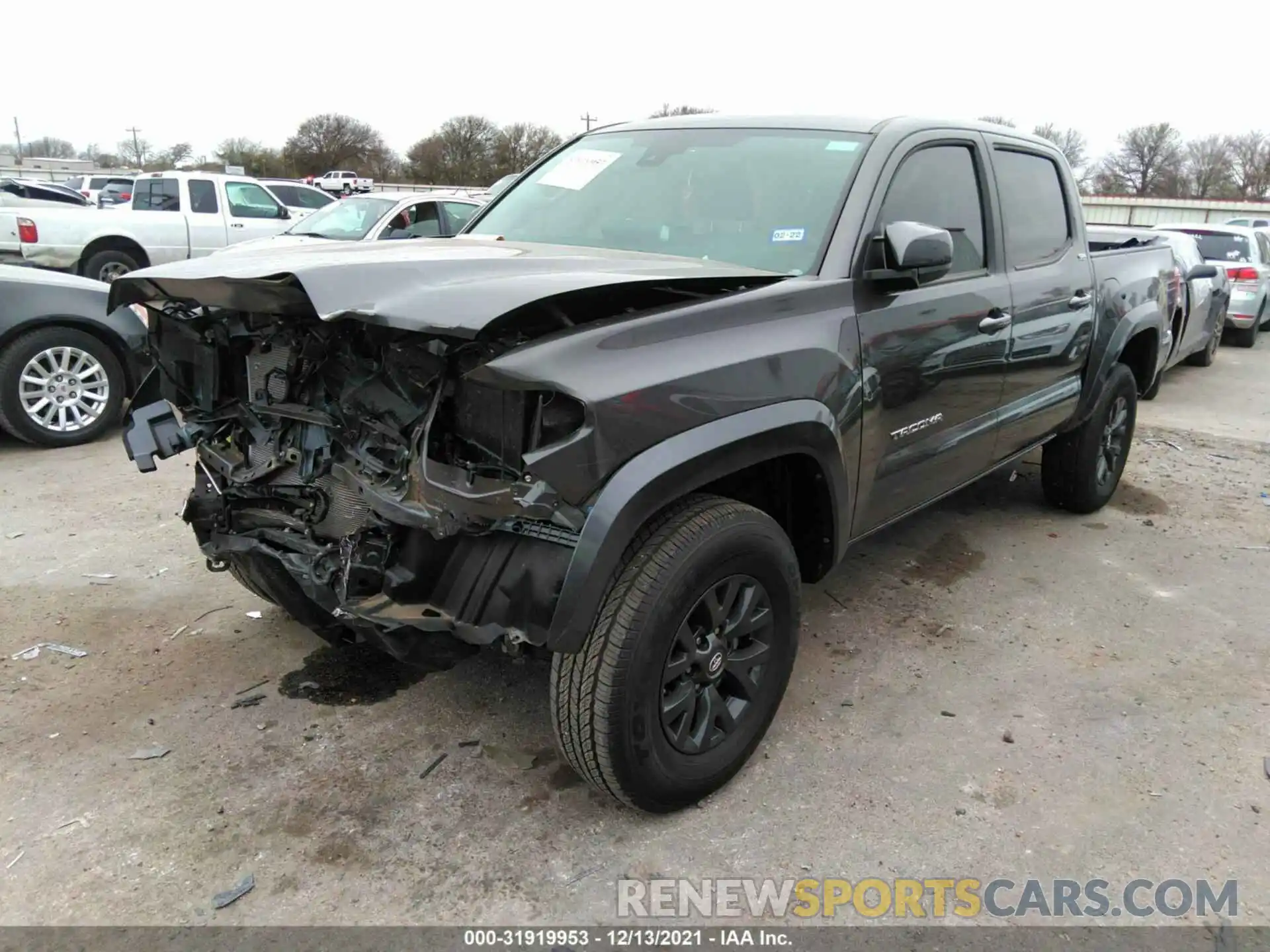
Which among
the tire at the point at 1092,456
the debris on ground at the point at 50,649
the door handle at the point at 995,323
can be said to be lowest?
the debris on ground at the point at 50,649

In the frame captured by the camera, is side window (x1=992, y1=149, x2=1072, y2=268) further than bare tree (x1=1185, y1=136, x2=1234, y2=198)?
No

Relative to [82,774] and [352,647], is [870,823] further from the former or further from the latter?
[82,774]

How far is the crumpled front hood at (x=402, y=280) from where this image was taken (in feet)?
6.92

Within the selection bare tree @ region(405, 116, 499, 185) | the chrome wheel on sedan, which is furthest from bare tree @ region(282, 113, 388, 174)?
the chrome wheel on sedan

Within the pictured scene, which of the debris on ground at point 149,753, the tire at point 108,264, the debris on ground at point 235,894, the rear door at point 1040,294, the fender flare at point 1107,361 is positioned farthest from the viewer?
the tire at point 108,264

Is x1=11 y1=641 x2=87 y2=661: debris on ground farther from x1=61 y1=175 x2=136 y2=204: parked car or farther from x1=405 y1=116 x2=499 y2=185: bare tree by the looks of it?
x1=405 y1=116 x2=499 y2=185: bare tree

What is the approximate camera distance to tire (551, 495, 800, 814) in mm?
2311

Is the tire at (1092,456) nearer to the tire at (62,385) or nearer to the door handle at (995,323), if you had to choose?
the door handle at (995,323)

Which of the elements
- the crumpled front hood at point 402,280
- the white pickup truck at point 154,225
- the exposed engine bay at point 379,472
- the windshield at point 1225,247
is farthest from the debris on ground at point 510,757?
the windshield at point 1225,247

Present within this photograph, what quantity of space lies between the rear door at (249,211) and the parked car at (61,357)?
7888 millimetres

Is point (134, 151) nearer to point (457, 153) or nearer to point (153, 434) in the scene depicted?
point (457, 153)

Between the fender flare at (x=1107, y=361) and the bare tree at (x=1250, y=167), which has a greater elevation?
the bare tree at (x=1250, y=167)

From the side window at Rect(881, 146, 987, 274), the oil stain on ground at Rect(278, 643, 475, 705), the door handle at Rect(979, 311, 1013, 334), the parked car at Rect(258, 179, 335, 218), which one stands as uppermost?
the parked car at Rect(258, 179, 335, 218)

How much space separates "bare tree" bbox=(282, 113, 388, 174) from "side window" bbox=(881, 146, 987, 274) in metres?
64.2
